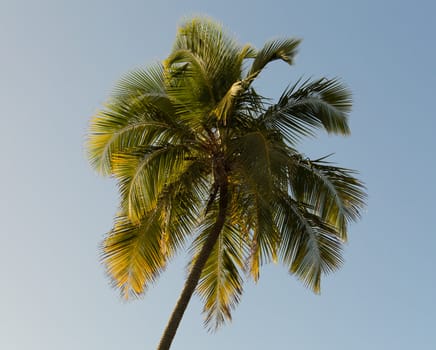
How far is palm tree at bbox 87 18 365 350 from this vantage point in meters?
14.6

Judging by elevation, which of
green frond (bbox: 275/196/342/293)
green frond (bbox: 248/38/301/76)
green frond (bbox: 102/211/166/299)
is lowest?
green frond (bbox: 102/211/166/299)

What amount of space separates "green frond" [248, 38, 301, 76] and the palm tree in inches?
0.8

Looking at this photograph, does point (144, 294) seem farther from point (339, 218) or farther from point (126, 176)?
point (339, 218)

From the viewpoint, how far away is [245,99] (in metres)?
14.7

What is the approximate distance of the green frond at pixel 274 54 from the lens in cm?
1495

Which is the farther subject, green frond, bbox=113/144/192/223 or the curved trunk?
green frond, bbox=113/144/192/223

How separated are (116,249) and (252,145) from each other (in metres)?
3.71

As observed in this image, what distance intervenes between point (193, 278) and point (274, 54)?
482cm

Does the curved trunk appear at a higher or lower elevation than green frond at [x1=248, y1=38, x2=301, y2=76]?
lower

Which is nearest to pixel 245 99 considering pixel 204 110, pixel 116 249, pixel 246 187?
pixel 204 110

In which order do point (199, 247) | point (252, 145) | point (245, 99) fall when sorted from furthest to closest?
point (199, 247), point (245, 99), point (252, 145)

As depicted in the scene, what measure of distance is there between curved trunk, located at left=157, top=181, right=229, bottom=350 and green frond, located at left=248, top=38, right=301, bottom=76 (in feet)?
8.34

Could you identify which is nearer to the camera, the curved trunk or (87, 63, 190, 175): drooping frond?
the curved trunk

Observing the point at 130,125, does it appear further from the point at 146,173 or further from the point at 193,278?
the point at 193,278
